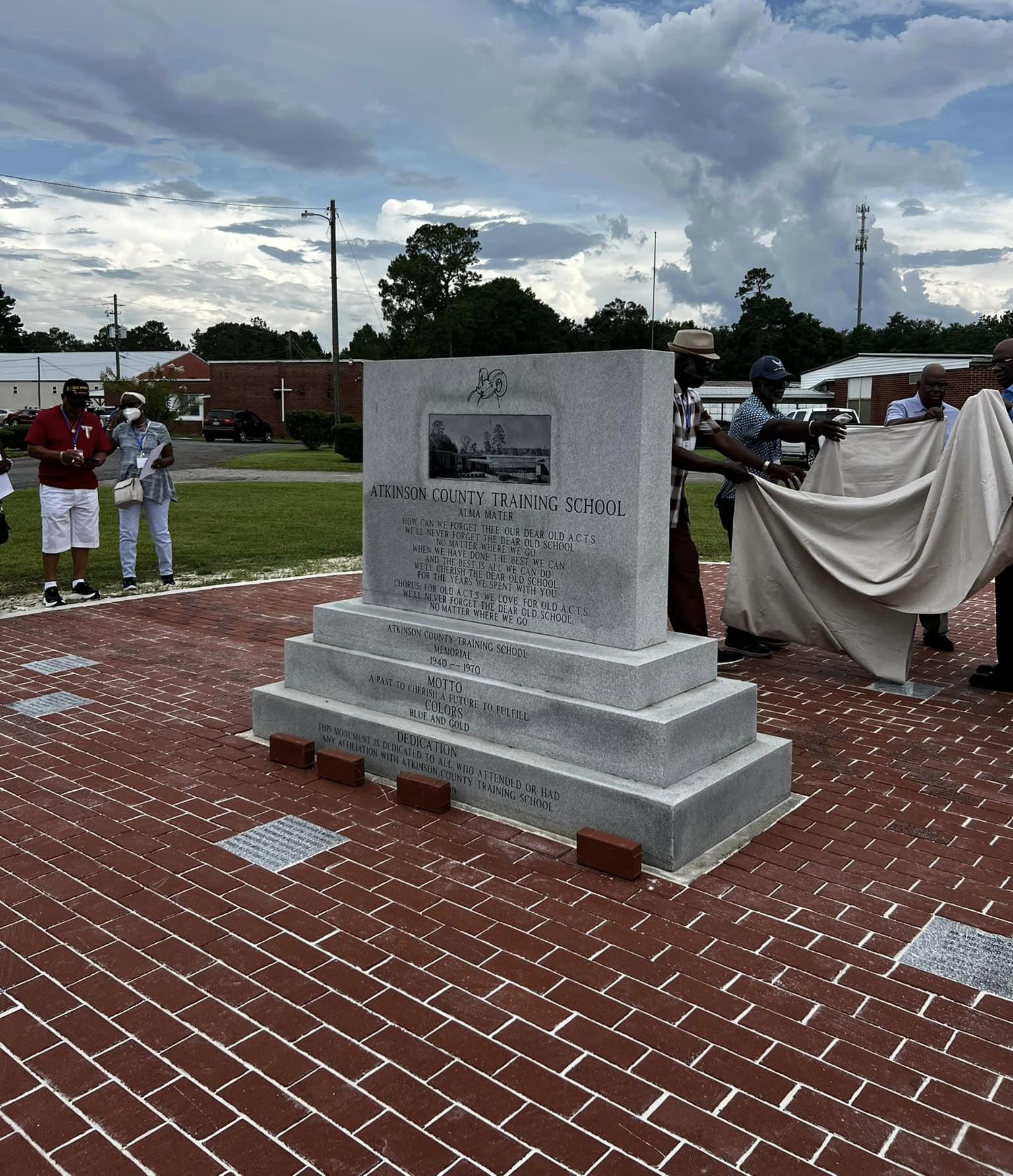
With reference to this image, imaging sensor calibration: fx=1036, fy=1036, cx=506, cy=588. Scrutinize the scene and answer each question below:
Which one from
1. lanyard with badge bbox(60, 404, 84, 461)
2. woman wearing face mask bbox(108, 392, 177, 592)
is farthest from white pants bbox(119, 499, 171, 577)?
lanyard with badge bbox(60, 404, 84, 461)

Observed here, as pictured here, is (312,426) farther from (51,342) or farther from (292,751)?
(51,342)

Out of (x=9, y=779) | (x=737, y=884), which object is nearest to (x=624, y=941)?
(x=737, y=884)

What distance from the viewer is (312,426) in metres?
39.2

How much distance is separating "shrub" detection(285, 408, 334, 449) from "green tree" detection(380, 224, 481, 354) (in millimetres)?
21389

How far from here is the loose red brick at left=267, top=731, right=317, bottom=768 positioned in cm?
515

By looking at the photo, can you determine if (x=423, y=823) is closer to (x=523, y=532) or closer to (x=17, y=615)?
(x=523, y=532)

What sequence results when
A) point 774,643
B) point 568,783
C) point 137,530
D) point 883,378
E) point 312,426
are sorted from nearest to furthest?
point 568,783 → point 774,643 → point 137,530 → point 312,426 → point 883,378

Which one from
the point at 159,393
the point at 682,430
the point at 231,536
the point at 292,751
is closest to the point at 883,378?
the point at 159,393

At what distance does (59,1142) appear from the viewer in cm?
252

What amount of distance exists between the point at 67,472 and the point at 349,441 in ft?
78.3

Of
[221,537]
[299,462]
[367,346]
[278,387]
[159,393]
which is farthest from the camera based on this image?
[367,346]

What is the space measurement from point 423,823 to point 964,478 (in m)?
4.18

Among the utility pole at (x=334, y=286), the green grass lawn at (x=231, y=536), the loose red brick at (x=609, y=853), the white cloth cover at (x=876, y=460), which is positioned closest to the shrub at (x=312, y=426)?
the utility pole at (x=334, y=286)

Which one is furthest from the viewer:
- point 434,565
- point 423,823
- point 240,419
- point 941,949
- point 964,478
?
point 240,419
